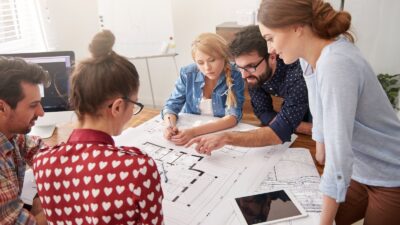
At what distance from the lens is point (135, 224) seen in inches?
29.1

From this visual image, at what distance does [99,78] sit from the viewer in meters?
0.75

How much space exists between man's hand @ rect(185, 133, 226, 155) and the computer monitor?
24.6 inches

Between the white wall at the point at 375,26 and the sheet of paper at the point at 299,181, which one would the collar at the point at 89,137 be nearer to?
the sheet of paper at the point at 299,181

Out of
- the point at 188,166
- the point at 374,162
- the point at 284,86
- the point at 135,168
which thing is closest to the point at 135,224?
the point at 135,168

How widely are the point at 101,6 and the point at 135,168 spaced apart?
9.50ft

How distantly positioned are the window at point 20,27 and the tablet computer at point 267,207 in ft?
8.90

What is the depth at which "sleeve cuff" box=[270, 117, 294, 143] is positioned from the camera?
1.35 metres

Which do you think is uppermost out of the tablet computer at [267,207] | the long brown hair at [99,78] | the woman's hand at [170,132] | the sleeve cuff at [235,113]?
the long brown hair at [99,78]

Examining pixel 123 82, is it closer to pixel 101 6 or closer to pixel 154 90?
pixel 101 6

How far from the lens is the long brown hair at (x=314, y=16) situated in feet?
2.81

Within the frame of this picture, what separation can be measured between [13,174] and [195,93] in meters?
A: 0.98

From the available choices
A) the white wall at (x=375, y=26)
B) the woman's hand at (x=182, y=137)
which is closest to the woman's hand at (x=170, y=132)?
the woman's hand at (x=182, y=137)

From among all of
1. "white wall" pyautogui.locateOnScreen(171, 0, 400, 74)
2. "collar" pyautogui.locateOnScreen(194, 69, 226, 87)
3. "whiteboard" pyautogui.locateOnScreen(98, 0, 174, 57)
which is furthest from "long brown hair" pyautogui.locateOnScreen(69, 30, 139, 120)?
"whiteboard" pyautogui.locateOnScreen(98, 0, 174, 57)

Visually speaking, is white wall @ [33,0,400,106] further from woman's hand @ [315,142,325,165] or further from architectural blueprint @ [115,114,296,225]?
woman's hand @ [315,142,325,165]
